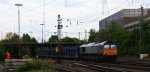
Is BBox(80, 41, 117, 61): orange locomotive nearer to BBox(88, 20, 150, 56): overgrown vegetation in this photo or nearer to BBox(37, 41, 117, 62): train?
BBox(37, 41, 117, 62): train

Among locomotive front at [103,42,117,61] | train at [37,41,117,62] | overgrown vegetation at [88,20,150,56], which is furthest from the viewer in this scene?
overgrown vegetation at [88,20,150,56]

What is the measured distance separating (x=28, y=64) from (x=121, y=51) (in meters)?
59.4

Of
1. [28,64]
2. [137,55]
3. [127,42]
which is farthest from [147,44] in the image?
[28,64]

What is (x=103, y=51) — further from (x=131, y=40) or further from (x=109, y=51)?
(x=131, y=40)

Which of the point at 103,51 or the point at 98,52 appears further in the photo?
the point at 98,52

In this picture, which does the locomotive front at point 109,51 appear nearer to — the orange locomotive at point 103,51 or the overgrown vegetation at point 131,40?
the orange locomotive at point 103,51

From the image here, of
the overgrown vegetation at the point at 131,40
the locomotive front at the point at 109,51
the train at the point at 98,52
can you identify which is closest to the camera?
the locomotive front at the point at 109,51

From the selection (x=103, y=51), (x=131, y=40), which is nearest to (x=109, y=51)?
(x=103, y=51)

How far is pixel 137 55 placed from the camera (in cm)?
7600

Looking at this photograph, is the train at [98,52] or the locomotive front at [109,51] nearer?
the locomotive front at [109,51]

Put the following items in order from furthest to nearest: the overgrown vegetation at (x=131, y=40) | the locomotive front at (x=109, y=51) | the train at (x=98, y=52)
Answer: the overgrown vegetation at (x=131, y=40) < the train at (x=98, y=52) < the locomotive front at (x=109, y=51)

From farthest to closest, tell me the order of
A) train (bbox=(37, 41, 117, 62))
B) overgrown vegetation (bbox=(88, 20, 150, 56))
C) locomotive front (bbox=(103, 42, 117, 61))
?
overgrown vegetation (bbox=(88, 20, 150, 56)) → train (bbox=(37, 41, 117, 62)) → locomotive front (bbox=(103, 42, 117, 61))

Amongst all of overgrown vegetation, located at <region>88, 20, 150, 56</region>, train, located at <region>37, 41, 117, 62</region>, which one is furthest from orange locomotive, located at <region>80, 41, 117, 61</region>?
overgrown vegetation, located at <region>88, 20, 150, 56</region>

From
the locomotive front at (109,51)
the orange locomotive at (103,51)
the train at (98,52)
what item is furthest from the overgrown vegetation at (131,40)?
the locomotive front at (109,51)
